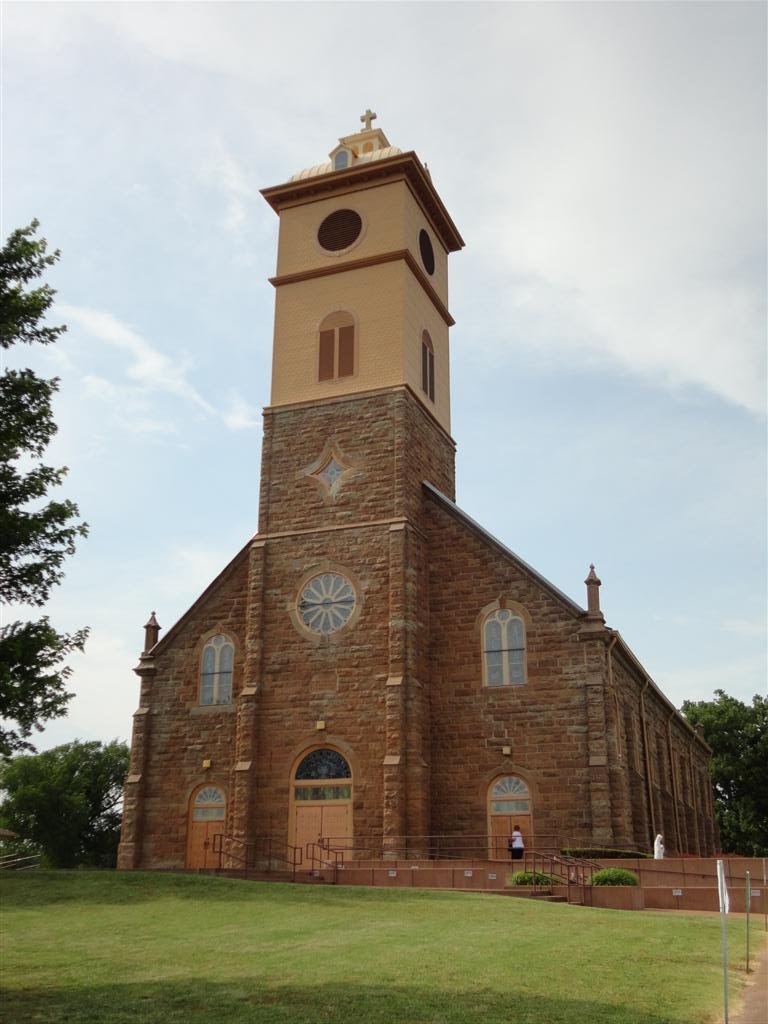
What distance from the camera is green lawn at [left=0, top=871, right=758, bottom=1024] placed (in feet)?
32.5

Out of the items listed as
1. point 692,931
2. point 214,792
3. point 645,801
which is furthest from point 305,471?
point 692,931

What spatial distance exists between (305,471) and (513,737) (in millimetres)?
10943

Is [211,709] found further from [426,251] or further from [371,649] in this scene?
[426,251]

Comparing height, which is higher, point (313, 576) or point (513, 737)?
point (313, 576)

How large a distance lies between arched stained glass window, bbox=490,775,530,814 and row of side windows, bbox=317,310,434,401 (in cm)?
1388

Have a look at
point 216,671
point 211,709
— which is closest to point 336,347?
point 216,671

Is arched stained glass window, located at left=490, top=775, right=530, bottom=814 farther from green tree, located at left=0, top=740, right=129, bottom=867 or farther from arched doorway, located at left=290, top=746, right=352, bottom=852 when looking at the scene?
green tree, located at left=0, top=740, right=129, bottom=867

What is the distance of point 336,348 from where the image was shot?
115 feet

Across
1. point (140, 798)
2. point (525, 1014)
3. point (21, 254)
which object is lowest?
point (525, 1014)

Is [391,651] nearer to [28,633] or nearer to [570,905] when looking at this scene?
[570,905]

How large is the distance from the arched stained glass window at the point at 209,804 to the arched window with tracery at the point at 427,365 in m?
15.0

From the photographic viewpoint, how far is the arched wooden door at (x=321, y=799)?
29.0 metres

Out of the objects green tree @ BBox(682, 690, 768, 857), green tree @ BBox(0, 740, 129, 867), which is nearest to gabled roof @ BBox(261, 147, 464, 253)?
green tree @ BBox(0, 740, 129, 867)

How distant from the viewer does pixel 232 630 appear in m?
33.2
